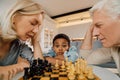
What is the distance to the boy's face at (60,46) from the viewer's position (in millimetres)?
2424

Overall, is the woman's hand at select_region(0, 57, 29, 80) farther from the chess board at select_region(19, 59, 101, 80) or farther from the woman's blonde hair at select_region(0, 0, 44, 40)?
the woman's blonde hair at select_region(0, 0, 44, 40)

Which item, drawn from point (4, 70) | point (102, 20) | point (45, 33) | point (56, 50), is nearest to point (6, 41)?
point (4, 70)

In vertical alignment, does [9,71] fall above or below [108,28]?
below

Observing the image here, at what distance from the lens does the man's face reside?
3.39ft

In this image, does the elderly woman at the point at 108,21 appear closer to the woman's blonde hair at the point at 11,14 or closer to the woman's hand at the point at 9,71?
the woman's blonde hair at the point at 11,14

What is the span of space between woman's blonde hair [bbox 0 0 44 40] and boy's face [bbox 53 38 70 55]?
1287 millimetres

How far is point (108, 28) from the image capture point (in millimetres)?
1054

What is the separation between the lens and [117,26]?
1.04 m

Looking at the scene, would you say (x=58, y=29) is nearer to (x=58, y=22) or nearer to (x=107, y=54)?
(x=58, y=22)

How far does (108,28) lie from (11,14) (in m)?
0.71

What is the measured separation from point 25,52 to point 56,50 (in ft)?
3.40

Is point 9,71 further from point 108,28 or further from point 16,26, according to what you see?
point 108,28

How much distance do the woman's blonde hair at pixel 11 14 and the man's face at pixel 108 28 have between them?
1.65 feet

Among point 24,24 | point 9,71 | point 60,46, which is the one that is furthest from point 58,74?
point 60,46
